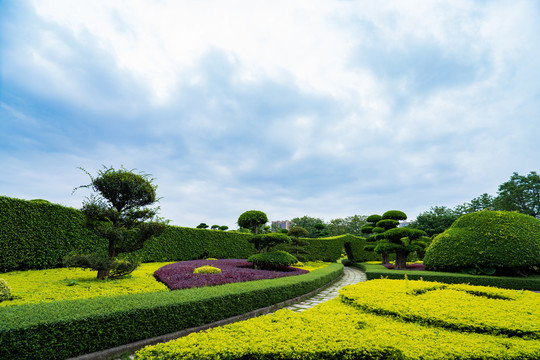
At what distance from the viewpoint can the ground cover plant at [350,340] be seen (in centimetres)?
276

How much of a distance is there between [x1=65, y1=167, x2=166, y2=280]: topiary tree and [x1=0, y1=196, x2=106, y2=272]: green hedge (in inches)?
102

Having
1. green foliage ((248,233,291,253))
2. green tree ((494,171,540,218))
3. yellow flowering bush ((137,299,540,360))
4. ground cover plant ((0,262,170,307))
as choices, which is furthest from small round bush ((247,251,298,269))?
green tree ((494,171,540,218))

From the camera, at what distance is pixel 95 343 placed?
3400mm

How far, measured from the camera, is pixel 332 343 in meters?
2.94

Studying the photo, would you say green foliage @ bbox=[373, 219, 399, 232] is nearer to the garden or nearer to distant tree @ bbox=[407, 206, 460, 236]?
the garden

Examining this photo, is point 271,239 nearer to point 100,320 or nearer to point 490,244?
point 490,244

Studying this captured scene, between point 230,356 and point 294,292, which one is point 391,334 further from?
point 294,292

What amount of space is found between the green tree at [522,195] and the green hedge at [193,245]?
37350mm

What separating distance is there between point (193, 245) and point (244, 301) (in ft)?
38.5

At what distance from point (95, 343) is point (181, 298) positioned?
1.47 m

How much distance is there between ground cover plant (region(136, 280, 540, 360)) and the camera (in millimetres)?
2760

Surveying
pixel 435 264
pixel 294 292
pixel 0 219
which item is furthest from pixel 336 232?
pixel 0 219

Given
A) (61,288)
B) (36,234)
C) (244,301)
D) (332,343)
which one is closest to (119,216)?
(61,288)

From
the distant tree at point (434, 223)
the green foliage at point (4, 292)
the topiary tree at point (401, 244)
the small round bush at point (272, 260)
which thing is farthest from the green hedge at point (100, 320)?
the distant tree at point (434, 223)
